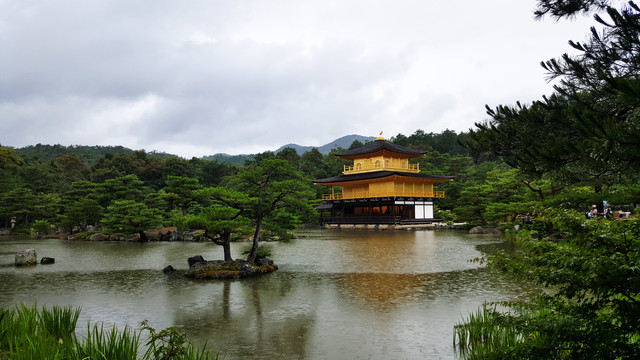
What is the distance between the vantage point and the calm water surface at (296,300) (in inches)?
220

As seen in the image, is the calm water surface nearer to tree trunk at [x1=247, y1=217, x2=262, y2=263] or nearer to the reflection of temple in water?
tree trunk at [x1=247, y1=217, x2=262, y2=263]

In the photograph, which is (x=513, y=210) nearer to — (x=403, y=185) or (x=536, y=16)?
(x=403, y=185)

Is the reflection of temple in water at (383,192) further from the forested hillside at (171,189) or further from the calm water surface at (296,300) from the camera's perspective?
the calm water surface at (296,300)

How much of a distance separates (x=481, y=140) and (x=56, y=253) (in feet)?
56.9

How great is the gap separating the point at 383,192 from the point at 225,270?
25.5m

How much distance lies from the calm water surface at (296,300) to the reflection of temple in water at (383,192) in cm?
2003

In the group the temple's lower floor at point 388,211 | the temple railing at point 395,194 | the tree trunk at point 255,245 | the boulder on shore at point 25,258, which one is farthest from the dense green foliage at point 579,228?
the temple railing at point 395,194

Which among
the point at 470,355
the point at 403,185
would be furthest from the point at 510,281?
the point at 403,185

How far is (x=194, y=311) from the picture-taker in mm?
7379

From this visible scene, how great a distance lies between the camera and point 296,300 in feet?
26.7

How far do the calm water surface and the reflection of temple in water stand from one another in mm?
20034

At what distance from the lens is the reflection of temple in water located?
34.3 m

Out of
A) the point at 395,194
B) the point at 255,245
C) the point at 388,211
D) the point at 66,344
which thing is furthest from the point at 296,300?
the point at 388,211

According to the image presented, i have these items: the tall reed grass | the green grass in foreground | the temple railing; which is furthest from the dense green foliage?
the temple railing
